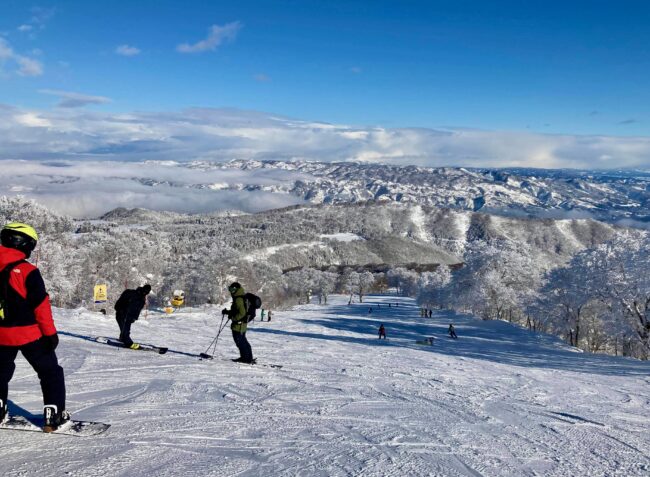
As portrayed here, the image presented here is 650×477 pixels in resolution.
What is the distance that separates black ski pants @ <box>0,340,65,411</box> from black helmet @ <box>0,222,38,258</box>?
3.60ft

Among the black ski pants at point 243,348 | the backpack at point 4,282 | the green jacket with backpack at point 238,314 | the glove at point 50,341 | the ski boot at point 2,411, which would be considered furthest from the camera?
the black ski pants at point 243,348

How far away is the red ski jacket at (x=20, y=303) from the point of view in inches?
202

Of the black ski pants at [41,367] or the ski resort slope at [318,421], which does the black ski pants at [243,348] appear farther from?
the black ski pants at [41,367]

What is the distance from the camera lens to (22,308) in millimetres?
5199

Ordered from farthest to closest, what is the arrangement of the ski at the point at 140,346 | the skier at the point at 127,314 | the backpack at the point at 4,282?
the skier at the point at 127,314 → the ski at the point at 140,346 → the backpack at the point at 4,282

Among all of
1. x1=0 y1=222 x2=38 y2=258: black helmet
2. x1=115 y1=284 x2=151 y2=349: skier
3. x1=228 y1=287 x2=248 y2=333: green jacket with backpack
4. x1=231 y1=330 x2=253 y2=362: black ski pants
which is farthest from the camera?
x1=115 y1=284 x2=151 y2=349: skier

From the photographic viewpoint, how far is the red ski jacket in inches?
202

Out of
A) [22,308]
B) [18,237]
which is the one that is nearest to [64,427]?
[22,308]

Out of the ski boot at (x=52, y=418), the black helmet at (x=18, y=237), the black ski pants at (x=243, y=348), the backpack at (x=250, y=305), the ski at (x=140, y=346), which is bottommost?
the ski at (x=140, y=346)

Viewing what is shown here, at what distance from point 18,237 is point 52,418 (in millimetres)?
2266

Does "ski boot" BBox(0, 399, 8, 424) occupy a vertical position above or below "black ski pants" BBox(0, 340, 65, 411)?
below

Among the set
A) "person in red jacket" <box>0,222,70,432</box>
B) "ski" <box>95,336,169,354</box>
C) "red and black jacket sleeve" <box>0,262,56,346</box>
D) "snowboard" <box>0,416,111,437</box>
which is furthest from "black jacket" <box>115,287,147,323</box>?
"red and black jacket sleeve" <box>0,262,56,346</box>

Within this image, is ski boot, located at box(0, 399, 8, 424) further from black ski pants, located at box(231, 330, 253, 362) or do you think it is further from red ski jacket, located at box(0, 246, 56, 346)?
black ski pants, located at box(231, 330, 253, 362)

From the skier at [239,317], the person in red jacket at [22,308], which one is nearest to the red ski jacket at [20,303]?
the person in red jacket at [22,308]
